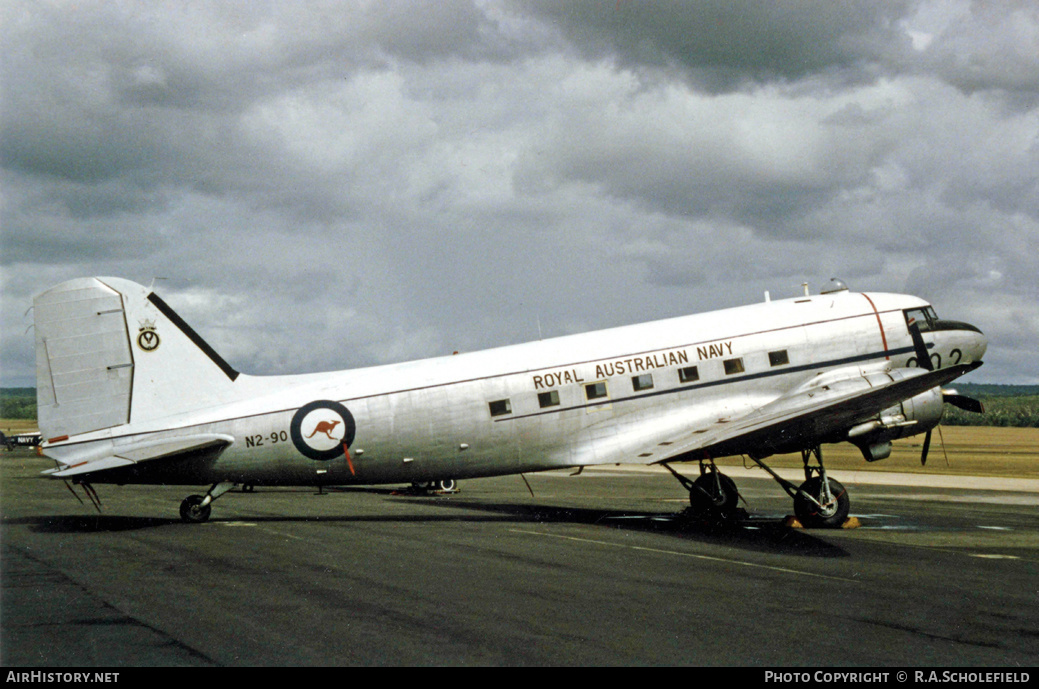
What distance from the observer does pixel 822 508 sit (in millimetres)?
19500

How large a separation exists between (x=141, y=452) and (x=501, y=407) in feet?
28.2

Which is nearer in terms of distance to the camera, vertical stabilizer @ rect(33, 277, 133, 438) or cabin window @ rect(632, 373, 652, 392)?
vertical stabilizer @ rect(33, 277, 133, 438)

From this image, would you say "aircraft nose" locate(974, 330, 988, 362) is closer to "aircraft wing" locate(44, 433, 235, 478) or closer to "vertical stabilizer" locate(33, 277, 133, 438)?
"aircraft wing" locate(44, 433, 235, 478)

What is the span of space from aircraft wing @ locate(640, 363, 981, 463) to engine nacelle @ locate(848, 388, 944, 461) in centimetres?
33

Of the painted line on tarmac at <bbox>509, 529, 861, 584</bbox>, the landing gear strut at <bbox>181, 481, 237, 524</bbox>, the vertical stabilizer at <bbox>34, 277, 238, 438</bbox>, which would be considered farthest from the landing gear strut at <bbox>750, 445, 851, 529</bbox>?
the vertical stabilizer at <bbox>34, 277, 238, 438</bbox>

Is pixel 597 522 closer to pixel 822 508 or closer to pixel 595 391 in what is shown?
pixel 595 391

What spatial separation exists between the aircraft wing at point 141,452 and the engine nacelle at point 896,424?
51.1 feet

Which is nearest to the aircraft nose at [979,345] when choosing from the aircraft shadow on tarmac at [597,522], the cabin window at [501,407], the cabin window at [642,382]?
the aircraft shadow on tarmac at [597,522]

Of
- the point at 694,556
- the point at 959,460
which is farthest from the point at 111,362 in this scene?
the point at 959,460

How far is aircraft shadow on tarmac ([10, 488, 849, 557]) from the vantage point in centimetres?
1719

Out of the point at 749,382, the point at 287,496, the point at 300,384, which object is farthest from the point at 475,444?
the point at 287,496

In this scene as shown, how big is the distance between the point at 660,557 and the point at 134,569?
32.0ft

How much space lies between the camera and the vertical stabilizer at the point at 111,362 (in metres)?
18.5

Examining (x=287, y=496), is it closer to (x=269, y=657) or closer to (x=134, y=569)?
(x=134, y=569)
